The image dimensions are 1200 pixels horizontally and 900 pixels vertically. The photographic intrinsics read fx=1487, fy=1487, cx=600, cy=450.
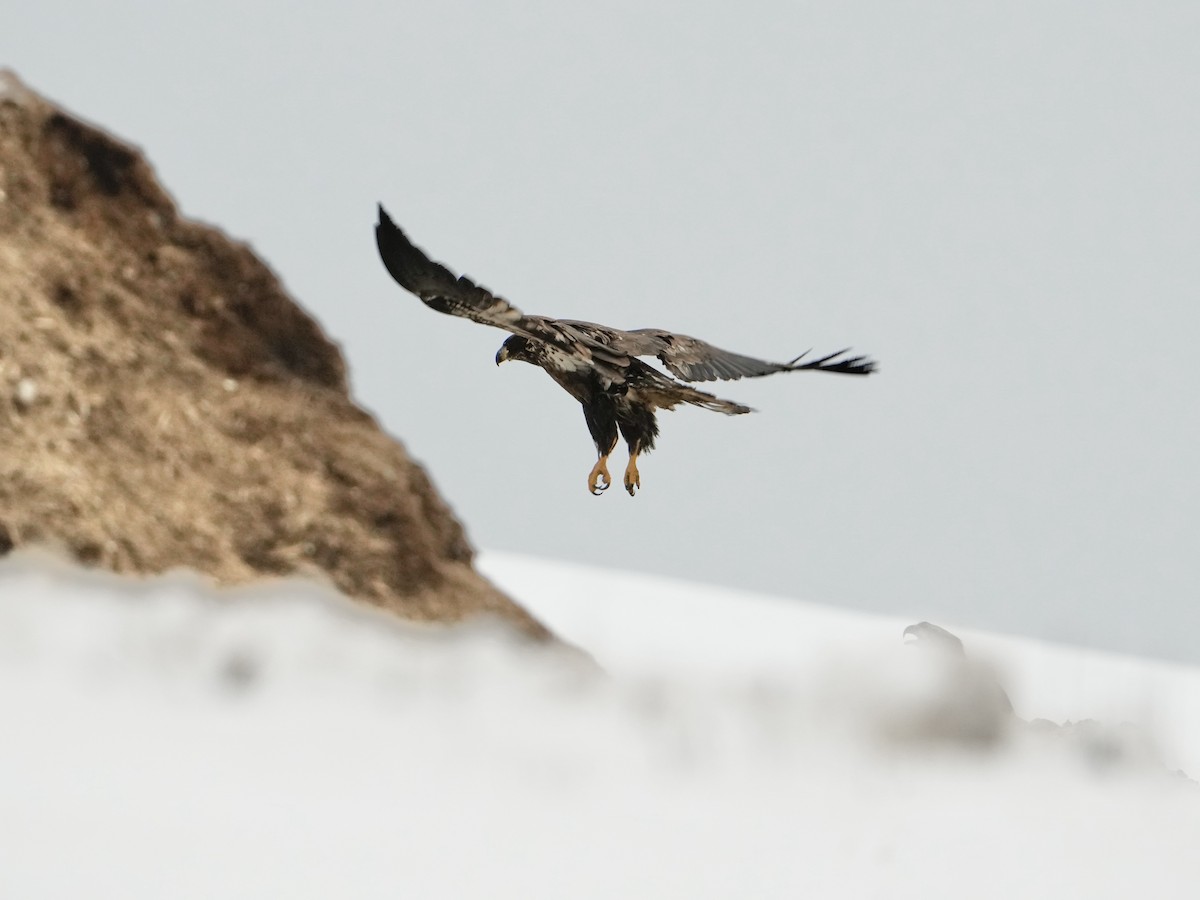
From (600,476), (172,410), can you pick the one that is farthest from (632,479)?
(172,410)

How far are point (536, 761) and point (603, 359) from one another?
330cm

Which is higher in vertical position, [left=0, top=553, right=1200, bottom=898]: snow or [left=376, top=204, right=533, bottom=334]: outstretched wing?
[left=376, top=204, right=533, bottom=334]: outstretched wing

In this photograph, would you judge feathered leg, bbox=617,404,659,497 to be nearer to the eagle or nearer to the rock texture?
the eagle

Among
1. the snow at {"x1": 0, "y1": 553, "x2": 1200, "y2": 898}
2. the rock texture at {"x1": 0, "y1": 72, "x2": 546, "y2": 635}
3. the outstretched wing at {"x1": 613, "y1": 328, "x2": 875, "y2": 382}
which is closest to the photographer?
the outstretched wing at {"x1": 613, "y1": 328, "x2": 875, "y2": 382}

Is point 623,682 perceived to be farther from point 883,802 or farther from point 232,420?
point 232,420

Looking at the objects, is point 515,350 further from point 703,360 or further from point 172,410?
point 172,410

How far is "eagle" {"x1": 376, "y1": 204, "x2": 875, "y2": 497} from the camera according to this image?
16.2ft

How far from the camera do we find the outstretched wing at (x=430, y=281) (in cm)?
490

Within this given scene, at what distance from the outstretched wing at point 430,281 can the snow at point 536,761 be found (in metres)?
2.79

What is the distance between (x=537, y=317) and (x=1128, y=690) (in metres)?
6.26

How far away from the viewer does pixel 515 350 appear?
5355mm

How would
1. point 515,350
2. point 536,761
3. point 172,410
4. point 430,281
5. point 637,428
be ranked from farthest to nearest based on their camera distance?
point 172,410
point 536,761
point 637,428
point 515,350
point 430,281

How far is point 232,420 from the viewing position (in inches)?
404

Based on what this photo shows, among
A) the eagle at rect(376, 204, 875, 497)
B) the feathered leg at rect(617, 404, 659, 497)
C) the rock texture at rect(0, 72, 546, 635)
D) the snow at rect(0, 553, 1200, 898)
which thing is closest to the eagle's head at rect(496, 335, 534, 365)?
the eagle at rect(376, 204, 875, 497)
